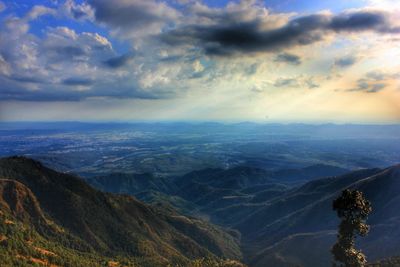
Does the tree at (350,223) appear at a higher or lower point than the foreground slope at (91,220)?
higher

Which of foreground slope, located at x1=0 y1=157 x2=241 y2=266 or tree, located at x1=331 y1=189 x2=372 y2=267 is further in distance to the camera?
foreground slope, located at x1=0 y1=157 x2=241 y2=266

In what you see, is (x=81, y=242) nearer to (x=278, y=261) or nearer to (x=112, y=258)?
(x=112, y=258)

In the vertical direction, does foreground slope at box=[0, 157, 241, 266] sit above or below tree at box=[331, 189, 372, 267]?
below

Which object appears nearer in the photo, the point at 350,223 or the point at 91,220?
the point at 350,223

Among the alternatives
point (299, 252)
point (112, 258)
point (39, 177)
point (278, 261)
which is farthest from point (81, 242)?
point (299, 252)

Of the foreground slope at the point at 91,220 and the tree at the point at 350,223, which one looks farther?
the foreground slope at the point at 91,220

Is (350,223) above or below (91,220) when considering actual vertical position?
above
